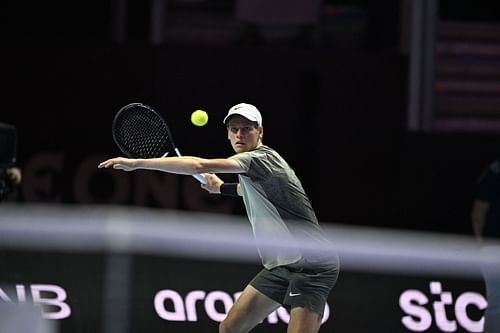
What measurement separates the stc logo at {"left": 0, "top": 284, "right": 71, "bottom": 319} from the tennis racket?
2.20 metres

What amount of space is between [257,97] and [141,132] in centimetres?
271

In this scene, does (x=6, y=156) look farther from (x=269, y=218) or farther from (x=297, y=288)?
(x=297, y=288)

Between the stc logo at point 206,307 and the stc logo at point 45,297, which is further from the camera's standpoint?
the stc logo at point 206,307

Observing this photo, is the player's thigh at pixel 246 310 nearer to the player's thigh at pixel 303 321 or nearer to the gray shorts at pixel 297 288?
the gray shorts at pixel 297 288

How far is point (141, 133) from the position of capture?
5.20 m

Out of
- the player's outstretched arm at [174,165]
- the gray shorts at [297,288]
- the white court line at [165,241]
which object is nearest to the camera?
the white court line at [165,241]

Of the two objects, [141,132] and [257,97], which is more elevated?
[141,132]

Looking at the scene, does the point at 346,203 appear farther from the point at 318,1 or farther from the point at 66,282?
the point at 66,282

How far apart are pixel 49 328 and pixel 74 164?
542 cm

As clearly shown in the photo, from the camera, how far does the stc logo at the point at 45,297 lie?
2494mm

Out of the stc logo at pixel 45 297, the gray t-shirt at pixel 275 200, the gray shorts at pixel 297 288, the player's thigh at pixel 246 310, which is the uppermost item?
the stc logo at pixel 45 297

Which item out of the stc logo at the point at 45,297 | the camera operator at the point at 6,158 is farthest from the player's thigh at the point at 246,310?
the camera operator at the point at 6,158

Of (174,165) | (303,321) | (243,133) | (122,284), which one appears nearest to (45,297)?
(122,284)

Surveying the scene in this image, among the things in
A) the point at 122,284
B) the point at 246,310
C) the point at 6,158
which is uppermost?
the point at 122,284
